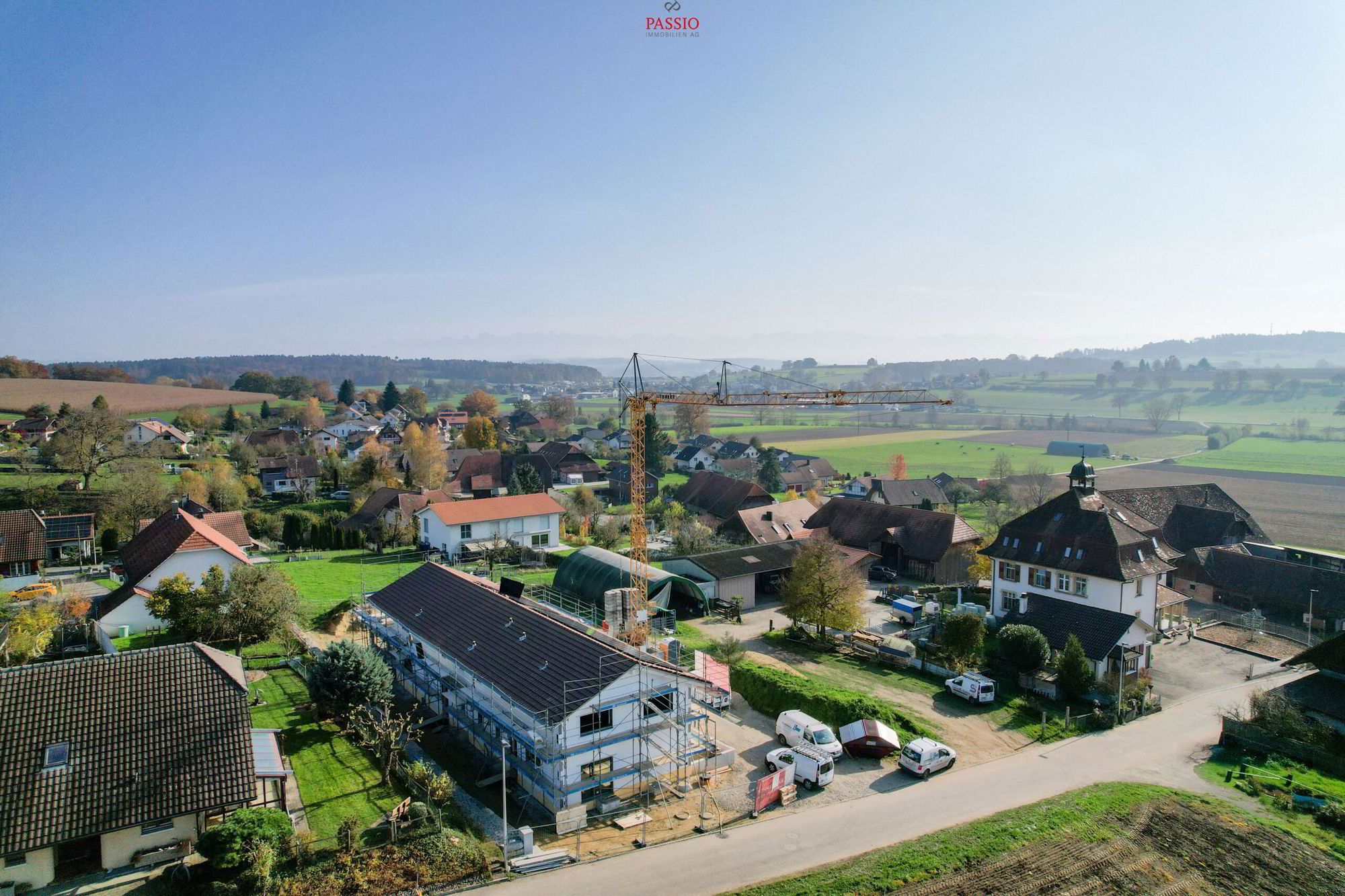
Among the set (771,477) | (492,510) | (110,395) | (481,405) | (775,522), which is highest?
(110,395)

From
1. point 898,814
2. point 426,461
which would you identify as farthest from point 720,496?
point 898,814

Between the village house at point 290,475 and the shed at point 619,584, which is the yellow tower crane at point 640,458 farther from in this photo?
the village house at point 290,475

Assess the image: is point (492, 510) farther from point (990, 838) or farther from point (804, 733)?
point (990, 838)

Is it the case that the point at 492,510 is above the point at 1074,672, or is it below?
above

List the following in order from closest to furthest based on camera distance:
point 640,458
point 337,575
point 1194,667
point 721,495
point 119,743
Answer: point 119,743, point 1194,667, point 640,458, point 337,575, point 721,495

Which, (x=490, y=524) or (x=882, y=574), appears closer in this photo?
(x=882, y=574)

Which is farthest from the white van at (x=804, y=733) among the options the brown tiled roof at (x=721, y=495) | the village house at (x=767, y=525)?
the brown tiled roof at (x=721, y=495)
